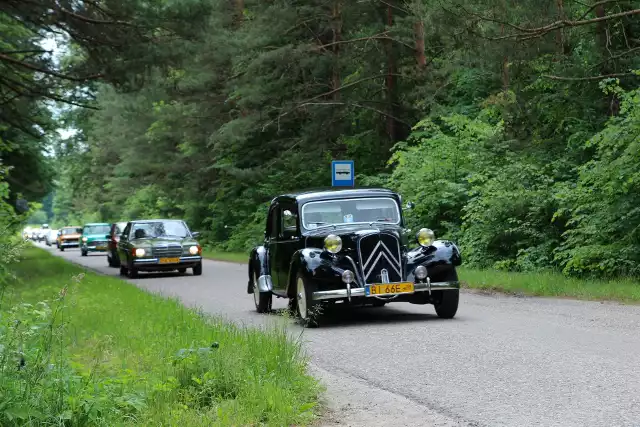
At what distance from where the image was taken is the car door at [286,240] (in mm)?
14258

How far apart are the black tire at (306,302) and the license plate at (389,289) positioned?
28.3 inches

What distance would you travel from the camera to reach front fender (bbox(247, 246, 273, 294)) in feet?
49.7

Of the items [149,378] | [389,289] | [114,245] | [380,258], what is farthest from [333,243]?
[114,245]

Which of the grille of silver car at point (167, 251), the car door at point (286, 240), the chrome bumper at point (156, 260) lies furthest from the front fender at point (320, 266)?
the grille of silver car at point (167, 251)

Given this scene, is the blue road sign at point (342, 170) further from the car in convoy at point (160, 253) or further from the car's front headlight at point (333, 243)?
the car's front headlight at point (333, 243)

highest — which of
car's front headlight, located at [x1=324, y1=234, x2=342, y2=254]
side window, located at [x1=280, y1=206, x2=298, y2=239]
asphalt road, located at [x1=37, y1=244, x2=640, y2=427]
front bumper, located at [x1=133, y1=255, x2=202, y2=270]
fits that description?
side window, located at [x1=280, y1=206, x2=298, y2=239]

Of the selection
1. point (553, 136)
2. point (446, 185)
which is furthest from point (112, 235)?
point (553, 136)

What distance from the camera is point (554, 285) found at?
696 inches

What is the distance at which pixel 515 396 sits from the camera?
7.50m

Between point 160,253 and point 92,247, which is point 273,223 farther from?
point 92,247

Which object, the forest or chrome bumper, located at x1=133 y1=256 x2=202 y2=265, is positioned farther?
chrome bumper, located at x1=133 y1=256 x2=202 y2=265

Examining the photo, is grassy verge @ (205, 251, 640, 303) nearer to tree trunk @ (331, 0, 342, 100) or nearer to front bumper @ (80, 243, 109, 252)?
tree trunk @ (331, 0, 342, 100)

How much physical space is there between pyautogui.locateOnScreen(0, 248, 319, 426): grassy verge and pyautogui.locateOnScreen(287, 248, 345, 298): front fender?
8.78 ft

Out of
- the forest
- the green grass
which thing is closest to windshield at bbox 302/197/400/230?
the green grass
